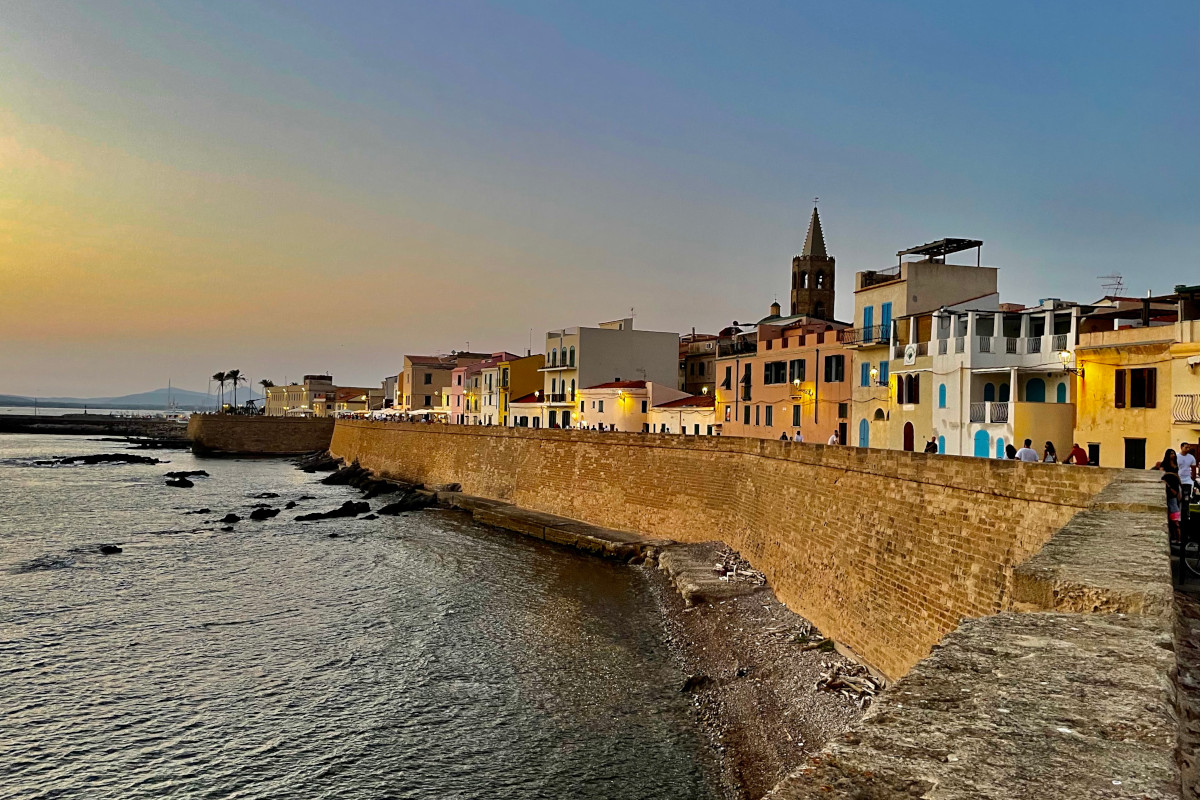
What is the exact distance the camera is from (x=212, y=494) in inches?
2098

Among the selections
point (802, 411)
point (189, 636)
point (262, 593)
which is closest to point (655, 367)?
point (802, 411)

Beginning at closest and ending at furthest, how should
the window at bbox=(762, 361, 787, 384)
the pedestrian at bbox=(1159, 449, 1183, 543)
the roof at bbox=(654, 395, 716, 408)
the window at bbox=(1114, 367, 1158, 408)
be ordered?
the pedestrian at bbox=(1159, 449, 1183, 543) < the window at bbox=(1114, 367, 1158, 408) < the window at bbox=(762, 361, 787, 384) < the roof at bbox=(654, 395, 716, 408)

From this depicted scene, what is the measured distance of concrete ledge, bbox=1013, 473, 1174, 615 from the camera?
4.43 m

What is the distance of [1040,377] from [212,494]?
4638 centimetres

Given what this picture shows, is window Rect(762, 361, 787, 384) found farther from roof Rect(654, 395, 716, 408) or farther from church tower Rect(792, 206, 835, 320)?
church tower Rect(792, 206, 835, 320)

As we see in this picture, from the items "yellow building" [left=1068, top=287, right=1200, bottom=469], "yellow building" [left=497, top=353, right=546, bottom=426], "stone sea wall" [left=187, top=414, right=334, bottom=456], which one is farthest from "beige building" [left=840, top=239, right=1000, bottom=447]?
"stone sea wall" [left=187, top=414, right=334, bottom=456]

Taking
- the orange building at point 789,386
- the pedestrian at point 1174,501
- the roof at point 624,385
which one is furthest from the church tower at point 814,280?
the pedestrian at point 1174,501

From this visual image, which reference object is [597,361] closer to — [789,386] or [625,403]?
[625,403]

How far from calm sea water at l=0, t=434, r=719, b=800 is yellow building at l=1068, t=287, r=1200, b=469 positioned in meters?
13.6

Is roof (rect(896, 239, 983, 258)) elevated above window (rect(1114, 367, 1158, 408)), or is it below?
above

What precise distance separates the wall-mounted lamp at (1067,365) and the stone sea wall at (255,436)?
8277 cm

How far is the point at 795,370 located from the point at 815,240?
46801 mm

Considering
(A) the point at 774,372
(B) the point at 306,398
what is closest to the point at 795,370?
(A) the point at 774,372

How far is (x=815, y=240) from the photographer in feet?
272
